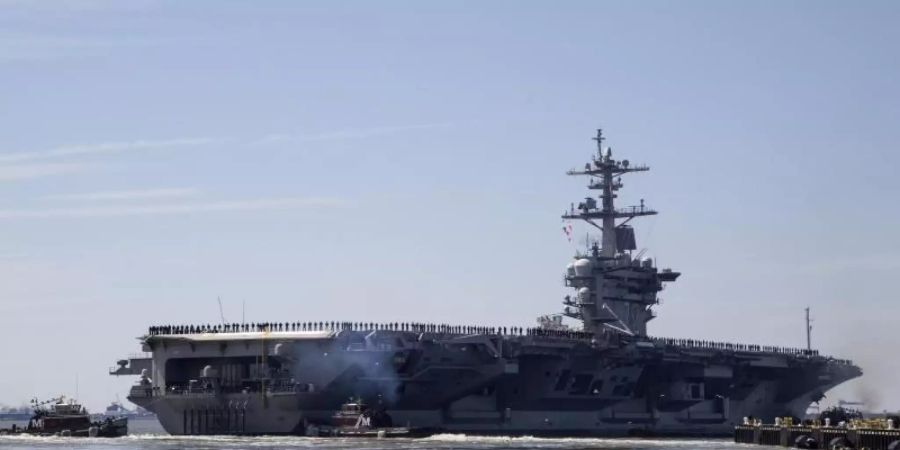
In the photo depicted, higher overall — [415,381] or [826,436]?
[415,381]

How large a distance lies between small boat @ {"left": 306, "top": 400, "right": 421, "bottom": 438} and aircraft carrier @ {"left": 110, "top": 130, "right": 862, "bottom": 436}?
691 millimetres

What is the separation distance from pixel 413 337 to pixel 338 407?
10.9 ft

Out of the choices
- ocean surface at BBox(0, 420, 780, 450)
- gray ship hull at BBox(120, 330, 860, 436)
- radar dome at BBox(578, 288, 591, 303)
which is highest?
radar dome at BBox(578, 288, 591, 303)

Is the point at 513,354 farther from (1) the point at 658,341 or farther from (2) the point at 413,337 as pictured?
(1) the point at 658,341

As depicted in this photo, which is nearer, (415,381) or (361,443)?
(361,443)

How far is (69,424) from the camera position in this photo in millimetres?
54188

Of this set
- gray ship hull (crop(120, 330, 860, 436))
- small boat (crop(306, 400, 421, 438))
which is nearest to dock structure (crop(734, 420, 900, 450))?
gray ship hull (crop(120, 330, 860, 436))

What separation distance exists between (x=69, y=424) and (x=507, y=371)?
15.3m

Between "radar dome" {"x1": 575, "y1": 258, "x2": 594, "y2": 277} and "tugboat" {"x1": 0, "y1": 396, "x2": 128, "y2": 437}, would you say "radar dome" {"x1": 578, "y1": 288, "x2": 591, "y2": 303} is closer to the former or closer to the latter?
"radar dome" {"x1": 575, "y1": 258, "x2": 594, "y2": 277}

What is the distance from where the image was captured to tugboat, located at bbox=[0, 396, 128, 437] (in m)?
53.8

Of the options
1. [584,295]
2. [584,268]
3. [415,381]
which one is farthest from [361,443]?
[584,268]

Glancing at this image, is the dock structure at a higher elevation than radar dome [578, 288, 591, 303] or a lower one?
lower

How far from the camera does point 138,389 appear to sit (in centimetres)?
5203

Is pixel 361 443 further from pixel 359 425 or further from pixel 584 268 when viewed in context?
pixel 584 268
